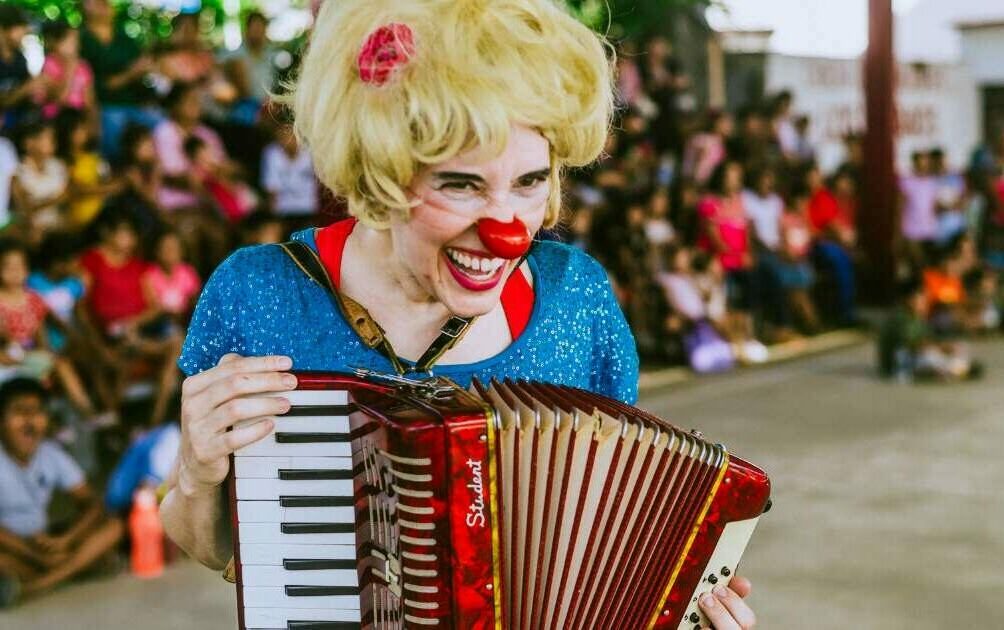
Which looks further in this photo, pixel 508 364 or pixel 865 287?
pixel 865 287

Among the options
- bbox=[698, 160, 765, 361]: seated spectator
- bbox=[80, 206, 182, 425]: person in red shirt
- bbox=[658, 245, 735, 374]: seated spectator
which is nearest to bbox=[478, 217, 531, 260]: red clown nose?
bbox=[80, 206, 182, 425]: person in red shirt

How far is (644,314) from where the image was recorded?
9.27m

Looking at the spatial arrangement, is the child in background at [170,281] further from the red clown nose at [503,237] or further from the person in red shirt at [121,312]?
the red clown nose at [503,237]

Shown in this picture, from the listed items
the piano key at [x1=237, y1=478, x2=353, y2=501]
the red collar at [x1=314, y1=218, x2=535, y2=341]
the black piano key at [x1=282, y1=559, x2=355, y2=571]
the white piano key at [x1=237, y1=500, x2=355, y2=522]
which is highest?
the red collar at [x1=314, y1=218, x2=535, y2=341]

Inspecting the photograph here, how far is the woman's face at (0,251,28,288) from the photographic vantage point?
207 inches

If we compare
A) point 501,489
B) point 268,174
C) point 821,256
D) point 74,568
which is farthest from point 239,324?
point 821,256

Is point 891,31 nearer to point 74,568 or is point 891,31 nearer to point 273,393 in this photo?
point 74,568

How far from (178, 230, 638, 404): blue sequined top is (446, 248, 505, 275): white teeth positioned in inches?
6.8

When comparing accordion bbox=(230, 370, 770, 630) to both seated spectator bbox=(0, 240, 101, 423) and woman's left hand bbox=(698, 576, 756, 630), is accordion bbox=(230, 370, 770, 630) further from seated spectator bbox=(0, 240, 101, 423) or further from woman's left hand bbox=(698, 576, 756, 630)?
seated spectator bbox=(0, 240, 101, 423)

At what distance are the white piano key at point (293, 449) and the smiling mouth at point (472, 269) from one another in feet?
0.83

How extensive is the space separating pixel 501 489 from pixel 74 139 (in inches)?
204

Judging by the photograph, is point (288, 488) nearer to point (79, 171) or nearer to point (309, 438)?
point (309, 438)

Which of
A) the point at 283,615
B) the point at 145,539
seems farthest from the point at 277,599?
the point at 145,539

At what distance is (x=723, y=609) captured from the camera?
1.64 metres
